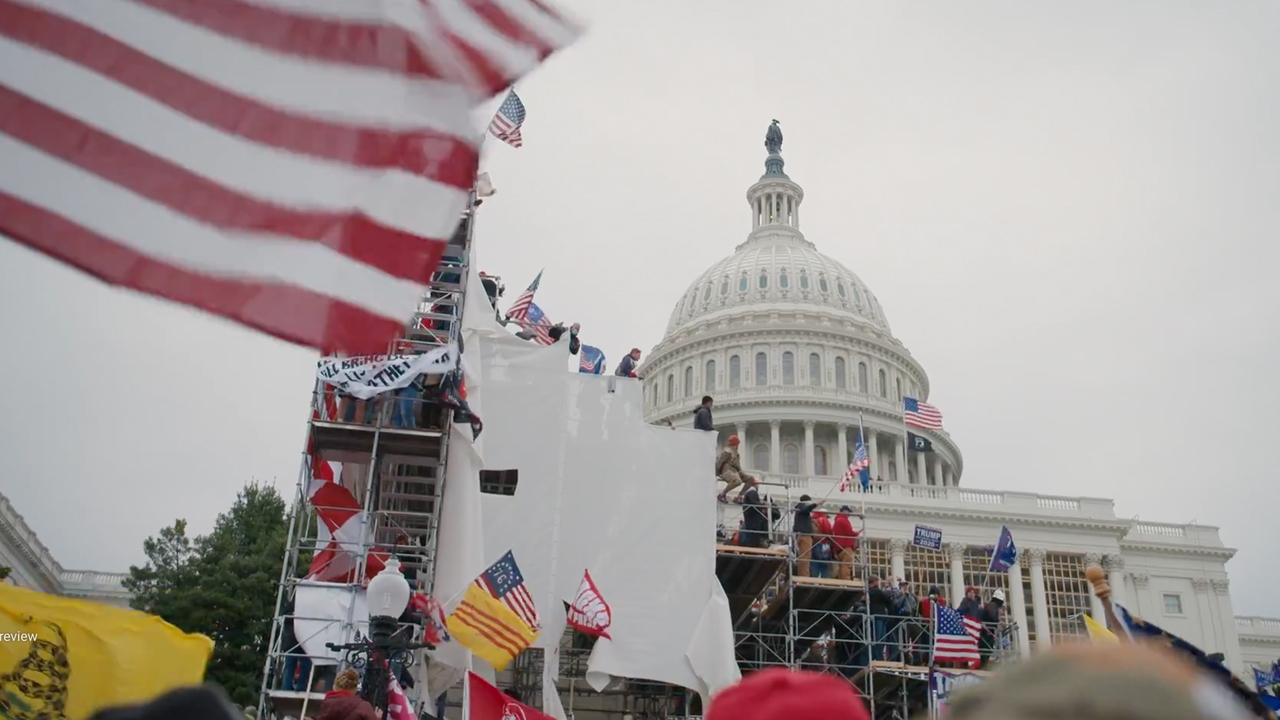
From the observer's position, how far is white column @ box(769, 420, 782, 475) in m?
79.5

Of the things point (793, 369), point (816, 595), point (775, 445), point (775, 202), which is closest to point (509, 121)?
point (816, 595)

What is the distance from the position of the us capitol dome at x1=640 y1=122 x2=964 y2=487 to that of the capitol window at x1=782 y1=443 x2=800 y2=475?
89 millimetres

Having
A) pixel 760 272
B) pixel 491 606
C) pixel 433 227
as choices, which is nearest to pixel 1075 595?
pixel 760 272

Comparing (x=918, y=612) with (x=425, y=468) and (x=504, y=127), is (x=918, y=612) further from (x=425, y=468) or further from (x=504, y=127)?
(x=504, y=127)

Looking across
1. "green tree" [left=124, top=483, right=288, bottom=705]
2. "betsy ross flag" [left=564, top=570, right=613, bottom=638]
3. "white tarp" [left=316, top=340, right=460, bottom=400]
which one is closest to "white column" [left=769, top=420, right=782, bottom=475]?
"green tree" [left=124, top=483, right=288, bottom=705]

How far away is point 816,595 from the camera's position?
24.8 metres

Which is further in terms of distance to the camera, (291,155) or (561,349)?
(561,349)

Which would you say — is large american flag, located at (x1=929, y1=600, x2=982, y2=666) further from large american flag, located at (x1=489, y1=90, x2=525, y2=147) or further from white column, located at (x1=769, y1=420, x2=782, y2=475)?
white column, located at (x1=769, y1=420, x2=782, y2=475)

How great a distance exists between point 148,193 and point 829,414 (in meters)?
78.9

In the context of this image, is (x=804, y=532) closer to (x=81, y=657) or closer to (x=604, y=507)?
(x=604, y=507)

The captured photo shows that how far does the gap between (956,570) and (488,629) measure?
46.6 meters

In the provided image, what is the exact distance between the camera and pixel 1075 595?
5828 centimetres

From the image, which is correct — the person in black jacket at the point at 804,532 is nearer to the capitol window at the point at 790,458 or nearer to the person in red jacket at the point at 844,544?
the person in red jacket at the point at 844,544

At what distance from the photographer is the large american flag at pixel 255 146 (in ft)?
13.7
